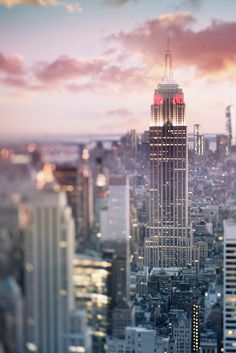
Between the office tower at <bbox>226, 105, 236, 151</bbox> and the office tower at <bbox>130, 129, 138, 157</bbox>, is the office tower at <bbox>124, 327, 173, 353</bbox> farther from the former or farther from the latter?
the office tower at <bbox>226, 105, 236, 151</bbox>

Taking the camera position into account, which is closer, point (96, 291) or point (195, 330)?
point (96, 291)

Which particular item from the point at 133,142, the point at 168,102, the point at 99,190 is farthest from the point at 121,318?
the point at 168,102

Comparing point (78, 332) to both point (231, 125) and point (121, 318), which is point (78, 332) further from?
point (231, 125)

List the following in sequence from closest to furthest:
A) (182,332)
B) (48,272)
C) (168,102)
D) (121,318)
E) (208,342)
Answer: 1. (48,272)
2. (121,318)
3. (208,342)
4. (182,332)
5. (168,102)

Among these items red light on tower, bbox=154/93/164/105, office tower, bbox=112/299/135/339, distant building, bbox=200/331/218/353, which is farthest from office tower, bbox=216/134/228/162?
office tower, bbox=112/299/135/339

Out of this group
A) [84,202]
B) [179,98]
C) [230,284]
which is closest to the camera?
[84,202]

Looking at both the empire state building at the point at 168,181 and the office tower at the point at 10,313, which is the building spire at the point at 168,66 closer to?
the empire state building at the point at 168,181
